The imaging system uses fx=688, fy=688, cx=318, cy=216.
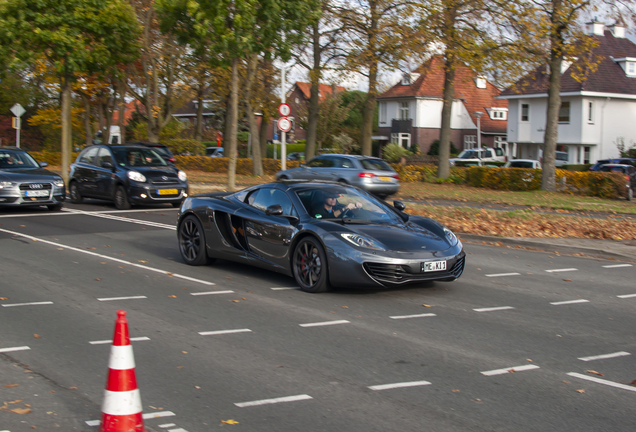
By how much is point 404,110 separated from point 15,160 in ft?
169

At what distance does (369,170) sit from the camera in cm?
2325

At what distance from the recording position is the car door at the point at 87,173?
62.7 ft

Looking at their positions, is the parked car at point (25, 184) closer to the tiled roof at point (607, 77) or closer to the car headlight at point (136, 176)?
the car headlight at point (136, 176)

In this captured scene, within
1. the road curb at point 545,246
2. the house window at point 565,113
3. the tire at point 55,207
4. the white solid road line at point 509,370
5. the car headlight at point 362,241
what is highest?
the house window at point 565,113

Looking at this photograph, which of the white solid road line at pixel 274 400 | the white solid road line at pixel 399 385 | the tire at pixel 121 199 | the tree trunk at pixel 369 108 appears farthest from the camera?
the tree trunk at pixel 369 108

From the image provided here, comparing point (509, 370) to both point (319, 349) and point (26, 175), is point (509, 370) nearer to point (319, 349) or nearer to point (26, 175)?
point (319, 349)

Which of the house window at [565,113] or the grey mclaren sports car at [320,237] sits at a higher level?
the house window at [565,113]

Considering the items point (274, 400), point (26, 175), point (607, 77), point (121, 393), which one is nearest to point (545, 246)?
point (274, 400)

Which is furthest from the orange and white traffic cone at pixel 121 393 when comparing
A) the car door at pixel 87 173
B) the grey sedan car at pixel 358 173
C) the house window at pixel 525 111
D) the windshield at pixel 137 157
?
the house window at pixel 525 111

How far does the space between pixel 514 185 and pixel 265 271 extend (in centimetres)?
2304

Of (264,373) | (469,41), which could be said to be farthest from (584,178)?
(264,373)

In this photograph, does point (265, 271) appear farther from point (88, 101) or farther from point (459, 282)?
point (88, 101)

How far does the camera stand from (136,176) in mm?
18016

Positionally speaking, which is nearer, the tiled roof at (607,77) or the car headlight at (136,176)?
the car headlight at (136,176)
